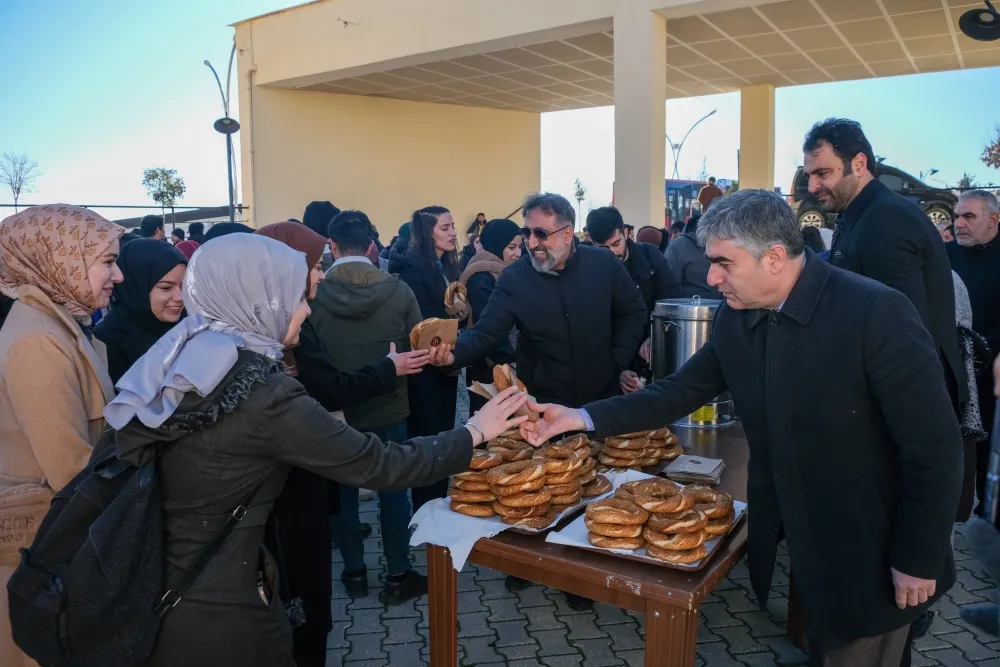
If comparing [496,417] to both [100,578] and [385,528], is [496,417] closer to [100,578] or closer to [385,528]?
[100,578]

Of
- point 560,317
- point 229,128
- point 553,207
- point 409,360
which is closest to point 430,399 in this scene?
point 409,360

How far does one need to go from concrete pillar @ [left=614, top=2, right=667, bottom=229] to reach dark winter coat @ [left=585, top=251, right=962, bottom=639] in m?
8.63

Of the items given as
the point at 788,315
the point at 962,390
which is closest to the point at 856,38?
the point at 962,390

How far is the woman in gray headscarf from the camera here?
69.5 inches

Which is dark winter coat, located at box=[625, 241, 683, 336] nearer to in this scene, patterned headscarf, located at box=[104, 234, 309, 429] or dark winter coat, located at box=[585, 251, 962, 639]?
dark winter coat, located at box=[585, 251, 962, 639]

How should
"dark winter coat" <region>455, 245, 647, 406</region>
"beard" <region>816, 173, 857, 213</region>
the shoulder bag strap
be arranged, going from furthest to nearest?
1. "dark winter coat" <region>455, 245, 647, 406</region>
2. "beard" <region>816, 173, 857, 213</region>
3. the shoulder bag strap

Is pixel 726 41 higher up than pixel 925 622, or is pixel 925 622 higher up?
pixel 726 41

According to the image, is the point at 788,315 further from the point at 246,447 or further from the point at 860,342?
the point at 246,447

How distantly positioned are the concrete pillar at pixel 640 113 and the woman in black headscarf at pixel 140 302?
832 centimetres

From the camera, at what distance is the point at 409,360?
3.64m

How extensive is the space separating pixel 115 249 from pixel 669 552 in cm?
217

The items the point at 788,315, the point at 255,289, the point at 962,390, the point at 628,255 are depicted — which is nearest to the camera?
the point at 255,289

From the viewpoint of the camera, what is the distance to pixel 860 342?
1948 mm

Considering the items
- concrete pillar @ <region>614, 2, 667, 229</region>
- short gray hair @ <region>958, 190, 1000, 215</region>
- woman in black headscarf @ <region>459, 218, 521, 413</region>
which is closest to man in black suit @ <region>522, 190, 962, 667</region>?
woman in black headscarf @ <region>459, 218, 521, 413</region>
